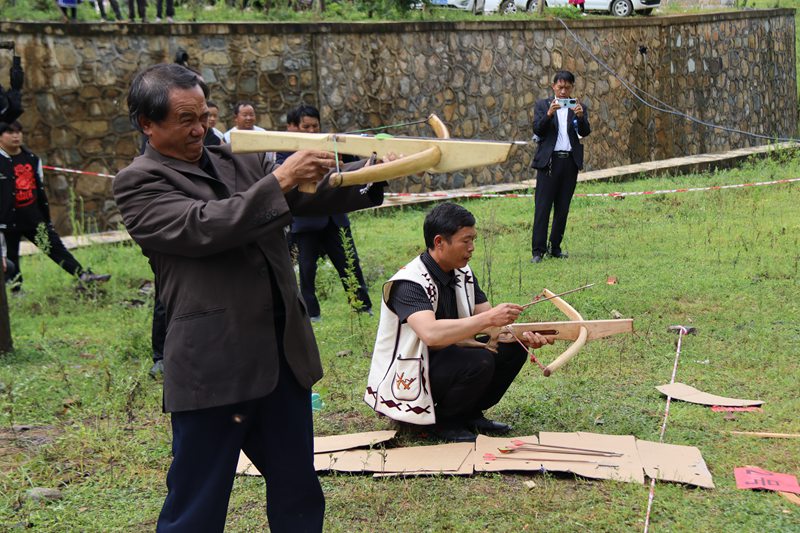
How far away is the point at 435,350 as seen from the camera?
4.90m

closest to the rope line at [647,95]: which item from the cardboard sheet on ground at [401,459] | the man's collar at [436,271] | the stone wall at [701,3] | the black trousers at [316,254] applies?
the stone wall at [701,3]

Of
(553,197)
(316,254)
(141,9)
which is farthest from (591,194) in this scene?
(141,9)

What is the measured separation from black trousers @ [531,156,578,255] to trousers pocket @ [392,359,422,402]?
4835 mm

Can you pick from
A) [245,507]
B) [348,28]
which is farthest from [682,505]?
[348,28]

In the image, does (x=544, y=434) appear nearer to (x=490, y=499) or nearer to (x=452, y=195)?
(x=490, y=499)

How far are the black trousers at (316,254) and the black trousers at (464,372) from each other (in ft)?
9.12

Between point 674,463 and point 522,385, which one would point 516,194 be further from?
point 674,463

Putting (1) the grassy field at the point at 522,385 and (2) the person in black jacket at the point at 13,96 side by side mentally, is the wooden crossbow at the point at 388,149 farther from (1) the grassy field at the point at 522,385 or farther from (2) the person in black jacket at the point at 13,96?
(2) the person in black jacket at the point at 13,96

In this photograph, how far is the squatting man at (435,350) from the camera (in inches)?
188

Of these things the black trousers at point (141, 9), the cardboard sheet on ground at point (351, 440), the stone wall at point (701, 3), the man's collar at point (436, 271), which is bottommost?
the cardboard sheet on ground at point (351, 440)

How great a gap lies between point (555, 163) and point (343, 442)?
205 inches

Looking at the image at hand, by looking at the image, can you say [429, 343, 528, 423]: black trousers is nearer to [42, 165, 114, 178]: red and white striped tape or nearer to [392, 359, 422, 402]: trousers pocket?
[392, 359, 422, 402]: trousers pocket

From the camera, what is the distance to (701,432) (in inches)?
197

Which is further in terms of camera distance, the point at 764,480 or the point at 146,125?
the point at 764,480
